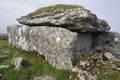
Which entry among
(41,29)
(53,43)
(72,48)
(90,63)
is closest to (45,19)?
(41,29)

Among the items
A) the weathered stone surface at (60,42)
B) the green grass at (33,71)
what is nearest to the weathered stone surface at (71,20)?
the weathered stone surface at (60,42)

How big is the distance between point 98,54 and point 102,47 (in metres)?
2.80

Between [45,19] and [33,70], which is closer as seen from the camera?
[33,70]

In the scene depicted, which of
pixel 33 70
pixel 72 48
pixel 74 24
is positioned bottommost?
pixel 33 70

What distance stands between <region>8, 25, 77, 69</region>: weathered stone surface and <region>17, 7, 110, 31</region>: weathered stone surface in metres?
0.54

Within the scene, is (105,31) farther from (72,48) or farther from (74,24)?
(72,48)

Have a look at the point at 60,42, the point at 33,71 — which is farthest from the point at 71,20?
the point at 33,71

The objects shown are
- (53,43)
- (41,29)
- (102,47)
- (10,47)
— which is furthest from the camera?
(10,47)

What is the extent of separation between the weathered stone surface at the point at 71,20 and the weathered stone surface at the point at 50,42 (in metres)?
0.54

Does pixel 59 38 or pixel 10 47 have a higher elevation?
pixel 59 38

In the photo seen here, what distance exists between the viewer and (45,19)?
859 inches

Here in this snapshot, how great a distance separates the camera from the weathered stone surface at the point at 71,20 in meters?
20.4

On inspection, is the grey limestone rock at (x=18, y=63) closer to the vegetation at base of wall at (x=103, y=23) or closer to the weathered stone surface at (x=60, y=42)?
the weathered stone surface at (x=60, y=42)

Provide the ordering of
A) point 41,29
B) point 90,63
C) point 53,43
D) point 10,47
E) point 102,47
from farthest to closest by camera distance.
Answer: point 10,47 < point 102,47 < point 41,29 < point 53,43 < point 90,63
